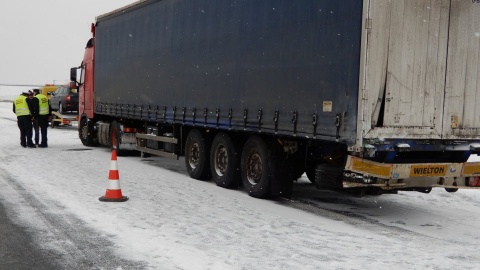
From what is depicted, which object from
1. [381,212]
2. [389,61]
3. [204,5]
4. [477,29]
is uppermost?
[204,5]

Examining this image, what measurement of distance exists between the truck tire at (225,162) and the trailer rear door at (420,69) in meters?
3.68

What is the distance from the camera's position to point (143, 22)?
14445 millimetres

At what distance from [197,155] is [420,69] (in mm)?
5559

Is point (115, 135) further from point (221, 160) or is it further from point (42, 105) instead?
point (221, 160)

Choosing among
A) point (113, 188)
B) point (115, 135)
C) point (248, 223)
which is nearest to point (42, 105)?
point (115, 135)

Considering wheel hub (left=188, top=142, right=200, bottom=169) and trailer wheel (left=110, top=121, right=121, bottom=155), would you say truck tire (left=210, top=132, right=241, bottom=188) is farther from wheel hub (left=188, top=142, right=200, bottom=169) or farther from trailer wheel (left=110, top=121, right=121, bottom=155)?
trailer wheel (left=110, top=121, right=121, bottom=155)

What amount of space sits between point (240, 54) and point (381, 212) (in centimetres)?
344

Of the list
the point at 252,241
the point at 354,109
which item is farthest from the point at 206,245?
the point at 354,109

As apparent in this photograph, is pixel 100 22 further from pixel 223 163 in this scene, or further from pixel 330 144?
pixel 330 144

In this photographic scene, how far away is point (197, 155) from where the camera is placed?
12.3m

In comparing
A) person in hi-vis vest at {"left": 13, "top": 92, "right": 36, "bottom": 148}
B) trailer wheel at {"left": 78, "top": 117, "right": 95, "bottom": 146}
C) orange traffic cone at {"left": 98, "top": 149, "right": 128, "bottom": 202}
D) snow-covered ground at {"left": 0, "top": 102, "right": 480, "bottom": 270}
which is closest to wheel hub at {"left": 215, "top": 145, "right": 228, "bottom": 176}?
snow-covered ground at {"left": 0, "top": 102, "right": 480, "bottom": 270}

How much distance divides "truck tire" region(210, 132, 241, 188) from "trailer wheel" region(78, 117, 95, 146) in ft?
27.7

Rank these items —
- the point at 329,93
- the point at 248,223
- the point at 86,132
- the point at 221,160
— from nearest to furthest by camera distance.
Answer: the point at 248,223 < the point at 329,93 < the point at 221,160 < the point at 86,132

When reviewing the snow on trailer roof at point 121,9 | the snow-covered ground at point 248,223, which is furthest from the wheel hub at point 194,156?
the snow on trailer roof at point 121,9
